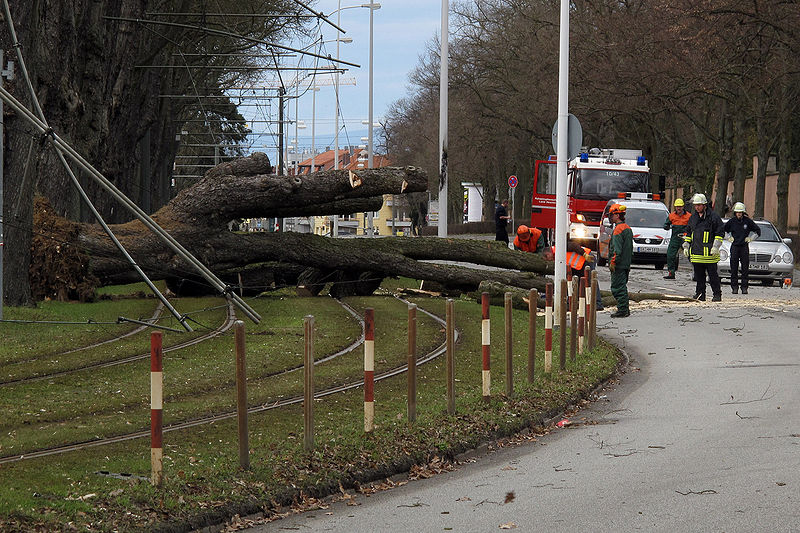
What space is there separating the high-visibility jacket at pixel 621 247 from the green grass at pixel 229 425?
14.7ft

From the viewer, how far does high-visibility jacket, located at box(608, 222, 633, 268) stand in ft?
67.3

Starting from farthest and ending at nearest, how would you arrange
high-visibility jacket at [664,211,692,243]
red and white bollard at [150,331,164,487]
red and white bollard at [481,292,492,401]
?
high-visibility jacket at [664,211,692,243]
red and white bollard at [481,292,492,401]
red and white bollard at [150,331,164,487]

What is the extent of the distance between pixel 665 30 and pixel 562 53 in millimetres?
19065

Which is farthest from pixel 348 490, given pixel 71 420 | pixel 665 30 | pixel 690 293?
pixel 665 30

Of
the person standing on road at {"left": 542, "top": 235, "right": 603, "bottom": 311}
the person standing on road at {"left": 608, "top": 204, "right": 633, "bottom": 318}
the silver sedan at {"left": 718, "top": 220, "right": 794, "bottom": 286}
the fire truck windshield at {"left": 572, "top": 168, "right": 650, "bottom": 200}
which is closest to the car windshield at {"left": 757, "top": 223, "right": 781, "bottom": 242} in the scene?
the silver sedan at {"left": 718, "top": 220, "right": 794, "bottom": 286}

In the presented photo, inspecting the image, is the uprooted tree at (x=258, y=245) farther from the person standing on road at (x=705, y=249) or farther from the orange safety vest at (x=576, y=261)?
the person standing on road at (x=705, y=249)

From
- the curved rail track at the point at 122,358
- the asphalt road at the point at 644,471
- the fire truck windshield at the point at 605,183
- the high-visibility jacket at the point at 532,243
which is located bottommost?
the asphalt road at the point at 644,471

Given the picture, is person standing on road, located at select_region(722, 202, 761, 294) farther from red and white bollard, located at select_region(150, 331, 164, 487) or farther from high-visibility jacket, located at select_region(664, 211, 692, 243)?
red and white bollard, located at select_region(150, 331, 164, 487)

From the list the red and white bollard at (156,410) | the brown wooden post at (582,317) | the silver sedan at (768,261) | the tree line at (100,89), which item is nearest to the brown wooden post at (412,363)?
the red and white bollard at (156,410)

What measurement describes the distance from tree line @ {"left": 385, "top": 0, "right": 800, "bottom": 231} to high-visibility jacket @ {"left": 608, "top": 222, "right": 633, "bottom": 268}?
36.2ft

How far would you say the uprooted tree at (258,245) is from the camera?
790 inches

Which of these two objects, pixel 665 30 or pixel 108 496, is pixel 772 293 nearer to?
pixel 665 30

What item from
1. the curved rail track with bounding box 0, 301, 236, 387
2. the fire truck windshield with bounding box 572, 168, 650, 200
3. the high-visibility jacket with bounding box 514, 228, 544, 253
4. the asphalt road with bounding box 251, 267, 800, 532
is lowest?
the asphalt road with bounding box 251, 267, 800, 532

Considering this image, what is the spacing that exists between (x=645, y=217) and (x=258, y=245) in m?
18.5
